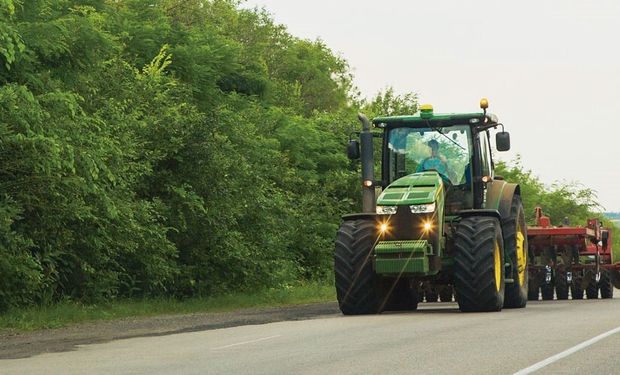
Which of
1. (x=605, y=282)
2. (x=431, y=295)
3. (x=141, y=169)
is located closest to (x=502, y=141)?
(x=141, y=169)

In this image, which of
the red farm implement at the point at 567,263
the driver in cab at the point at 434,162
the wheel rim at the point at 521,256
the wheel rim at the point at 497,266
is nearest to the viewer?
the wheel rim at the point at 497,266

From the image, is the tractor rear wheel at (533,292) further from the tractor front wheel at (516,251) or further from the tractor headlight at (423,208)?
the tractor headlight at (423,208)

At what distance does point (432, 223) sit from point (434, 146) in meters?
2.53

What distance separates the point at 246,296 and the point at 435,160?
30.7ft

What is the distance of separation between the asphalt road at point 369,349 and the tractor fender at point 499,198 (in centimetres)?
403

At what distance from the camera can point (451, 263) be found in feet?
77.0

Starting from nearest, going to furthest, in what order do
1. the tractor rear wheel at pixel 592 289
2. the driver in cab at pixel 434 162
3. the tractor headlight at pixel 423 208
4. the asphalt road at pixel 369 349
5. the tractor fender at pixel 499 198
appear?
the asphalt road at pixel 369 349
the tractor headlight at pixel 423 208
the driver in cab at pixel 434 162
the tractor fender at pixel 499 198
the tractor rear wheel at pixel 592 289

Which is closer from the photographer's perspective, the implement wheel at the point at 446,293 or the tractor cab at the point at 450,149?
the tractor cab at the point at 450,149

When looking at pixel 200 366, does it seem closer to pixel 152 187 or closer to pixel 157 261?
pixel 157 261

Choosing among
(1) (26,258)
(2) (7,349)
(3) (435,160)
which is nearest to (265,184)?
(3) (435,160)

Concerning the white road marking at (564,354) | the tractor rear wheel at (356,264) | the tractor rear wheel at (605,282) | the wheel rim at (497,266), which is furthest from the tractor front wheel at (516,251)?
the tractor rear wheel at (605,282)

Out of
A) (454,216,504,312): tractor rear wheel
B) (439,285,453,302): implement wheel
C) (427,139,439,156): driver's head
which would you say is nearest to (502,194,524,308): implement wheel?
(427,139,439,156): driver's head

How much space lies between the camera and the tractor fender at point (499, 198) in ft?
82.1

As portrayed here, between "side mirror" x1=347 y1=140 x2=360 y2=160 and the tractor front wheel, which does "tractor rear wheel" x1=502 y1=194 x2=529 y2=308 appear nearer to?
the tractor front wheel
